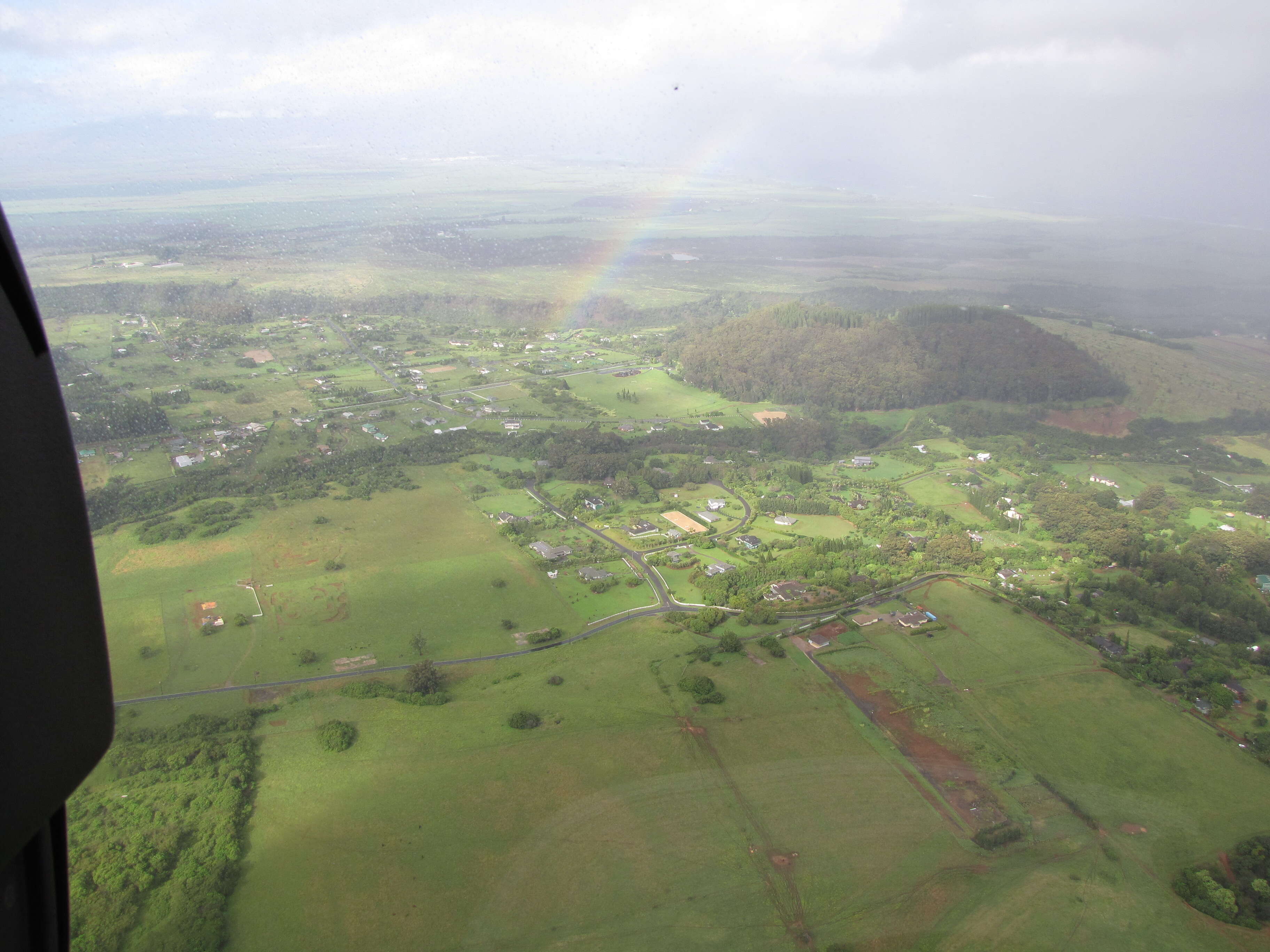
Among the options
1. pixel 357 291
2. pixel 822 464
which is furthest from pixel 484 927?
pixel 357 291

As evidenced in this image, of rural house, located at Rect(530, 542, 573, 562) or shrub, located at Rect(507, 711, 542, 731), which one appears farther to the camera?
rural house, located at Rect(530, 542, 573, 562)

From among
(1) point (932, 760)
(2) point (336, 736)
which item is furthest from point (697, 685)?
(2) point (336, 736)

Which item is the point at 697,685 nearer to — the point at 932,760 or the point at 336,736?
the point at 932,760

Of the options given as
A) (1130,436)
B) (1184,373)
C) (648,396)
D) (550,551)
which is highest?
(1184,373)

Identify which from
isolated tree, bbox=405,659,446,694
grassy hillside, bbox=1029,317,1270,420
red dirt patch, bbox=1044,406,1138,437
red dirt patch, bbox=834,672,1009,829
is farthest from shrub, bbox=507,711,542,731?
grassy hillside, bbox=1029,317,1270,420

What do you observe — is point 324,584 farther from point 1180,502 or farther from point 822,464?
point 1180,502

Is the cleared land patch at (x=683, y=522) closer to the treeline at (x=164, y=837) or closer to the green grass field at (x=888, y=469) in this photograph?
the green grass field at (x=888, y=469)

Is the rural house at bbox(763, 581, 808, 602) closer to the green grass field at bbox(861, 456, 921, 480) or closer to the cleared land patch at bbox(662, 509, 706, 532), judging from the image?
the cleared land patch at bbox(662, 509, 706, 532)
